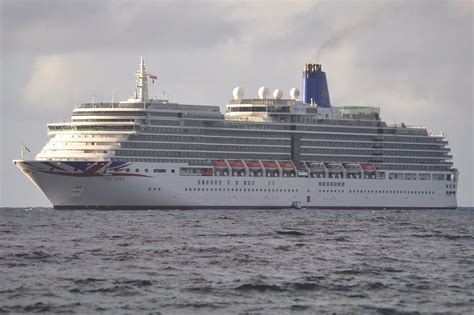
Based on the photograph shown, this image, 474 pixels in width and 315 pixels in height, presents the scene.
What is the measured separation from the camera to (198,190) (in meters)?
117

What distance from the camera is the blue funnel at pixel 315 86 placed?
141 metres

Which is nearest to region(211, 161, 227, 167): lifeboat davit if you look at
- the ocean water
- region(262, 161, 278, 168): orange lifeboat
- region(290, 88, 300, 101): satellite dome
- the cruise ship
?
the cruise ship

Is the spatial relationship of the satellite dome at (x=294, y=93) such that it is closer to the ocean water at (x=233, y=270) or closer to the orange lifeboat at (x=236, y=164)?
the orange lifeboat at (x=236, y=164)

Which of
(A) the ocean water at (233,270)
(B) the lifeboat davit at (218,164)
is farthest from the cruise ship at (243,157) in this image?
(A) the ocean water at (233,270)

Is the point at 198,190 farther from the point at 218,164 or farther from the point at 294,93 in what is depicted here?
the point at 294,93

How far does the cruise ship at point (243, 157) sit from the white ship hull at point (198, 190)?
0.11m

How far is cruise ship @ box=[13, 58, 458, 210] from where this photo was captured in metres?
113

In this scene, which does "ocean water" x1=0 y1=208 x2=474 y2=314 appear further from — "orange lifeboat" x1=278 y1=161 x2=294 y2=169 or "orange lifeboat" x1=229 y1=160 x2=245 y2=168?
"orange lifeboat" x1=278 y1=161 x2=294 y2=169

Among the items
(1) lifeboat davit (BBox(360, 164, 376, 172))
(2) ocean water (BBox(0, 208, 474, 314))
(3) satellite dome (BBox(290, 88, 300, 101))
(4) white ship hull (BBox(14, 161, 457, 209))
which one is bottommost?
(2) ocean water (BBox(0, 208, 474, 314))

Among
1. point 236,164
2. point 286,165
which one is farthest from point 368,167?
point 236,164

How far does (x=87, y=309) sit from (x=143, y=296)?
125 inches

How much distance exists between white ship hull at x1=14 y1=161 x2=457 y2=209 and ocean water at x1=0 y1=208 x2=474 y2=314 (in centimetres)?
2776

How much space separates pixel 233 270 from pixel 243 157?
2900 inches

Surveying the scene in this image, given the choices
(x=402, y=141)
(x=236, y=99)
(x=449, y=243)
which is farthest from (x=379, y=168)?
(x=449, y=243)
